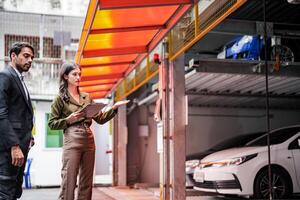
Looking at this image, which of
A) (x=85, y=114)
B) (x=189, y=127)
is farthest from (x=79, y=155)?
(x=189, y=127)

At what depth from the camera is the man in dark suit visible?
328 centimetres

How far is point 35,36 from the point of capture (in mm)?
17547

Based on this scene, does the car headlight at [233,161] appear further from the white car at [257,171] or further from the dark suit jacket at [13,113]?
the dark suit jacket at [13,113]

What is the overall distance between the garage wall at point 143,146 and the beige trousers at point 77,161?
987 cm

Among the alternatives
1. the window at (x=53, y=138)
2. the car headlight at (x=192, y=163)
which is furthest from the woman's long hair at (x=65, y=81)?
the window at (x=53, y=138)

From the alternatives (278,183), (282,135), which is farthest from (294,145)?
(278,183)

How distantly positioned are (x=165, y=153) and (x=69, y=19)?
12.4 metres

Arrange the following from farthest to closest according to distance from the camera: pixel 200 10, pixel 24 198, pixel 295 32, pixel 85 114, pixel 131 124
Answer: pixel 131 124, pixel 24 198, pixel 295 32, pixel 200 10, pixel 85 114

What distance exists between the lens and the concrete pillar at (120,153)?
12.7 metres

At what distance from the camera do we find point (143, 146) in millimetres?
14031

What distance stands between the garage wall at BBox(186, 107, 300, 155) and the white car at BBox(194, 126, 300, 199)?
4.70m

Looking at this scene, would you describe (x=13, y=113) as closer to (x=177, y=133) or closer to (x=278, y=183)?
(x=177, y=133)

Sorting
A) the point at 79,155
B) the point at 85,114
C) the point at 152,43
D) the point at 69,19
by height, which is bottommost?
the point at 79,155

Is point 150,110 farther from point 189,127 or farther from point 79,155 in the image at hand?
point 79,155
